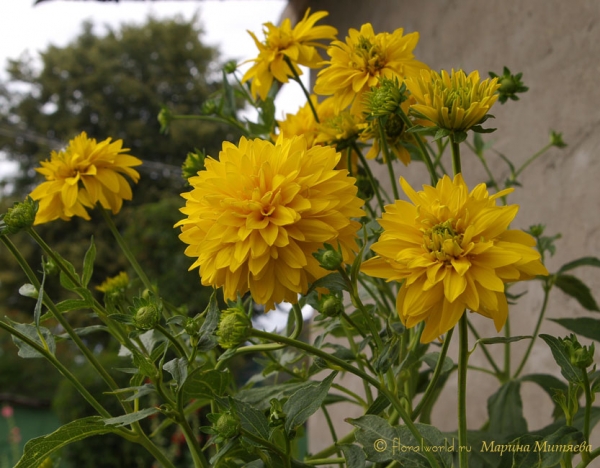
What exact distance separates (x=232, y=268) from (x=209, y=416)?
95 mm

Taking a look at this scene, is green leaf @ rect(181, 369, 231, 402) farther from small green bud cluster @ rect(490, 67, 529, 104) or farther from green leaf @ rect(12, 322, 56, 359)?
small green bud cluster @ rect(490, 67, 529, 104)

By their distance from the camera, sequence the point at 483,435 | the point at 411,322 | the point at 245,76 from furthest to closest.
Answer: the point at 245,76 < the point at 483,435 < the point at 411,322

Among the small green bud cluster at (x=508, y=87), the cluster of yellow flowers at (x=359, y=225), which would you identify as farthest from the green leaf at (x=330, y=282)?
the small green bud cluster at (x=508, y=87)

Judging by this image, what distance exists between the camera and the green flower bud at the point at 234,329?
34 centimetres

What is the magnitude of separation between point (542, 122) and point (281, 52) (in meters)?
0.56

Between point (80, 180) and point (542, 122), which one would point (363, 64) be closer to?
point (80, 180)

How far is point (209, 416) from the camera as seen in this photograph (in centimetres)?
35

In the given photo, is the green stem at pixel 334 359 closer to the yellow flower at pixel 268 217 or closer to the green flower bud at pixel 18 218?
the yellow flower at pixel 268 217

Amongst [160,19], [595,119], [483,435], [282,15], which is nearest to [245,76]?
[483,435]

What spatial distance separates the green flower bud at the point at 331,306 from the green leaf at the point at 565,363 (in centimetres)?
11

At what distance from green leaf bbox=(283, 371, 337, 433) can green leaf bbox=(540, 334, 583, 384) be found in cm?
12

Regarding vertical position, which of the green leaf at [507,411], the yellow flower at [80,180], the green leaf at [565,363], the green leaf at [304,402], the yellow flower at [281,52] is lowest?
the green leaf at [304,402]

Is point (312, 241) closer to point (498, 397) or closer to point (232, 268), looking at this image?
point (232, 268)

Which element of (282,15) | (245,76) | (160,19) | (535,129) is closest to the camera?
(245,76)
